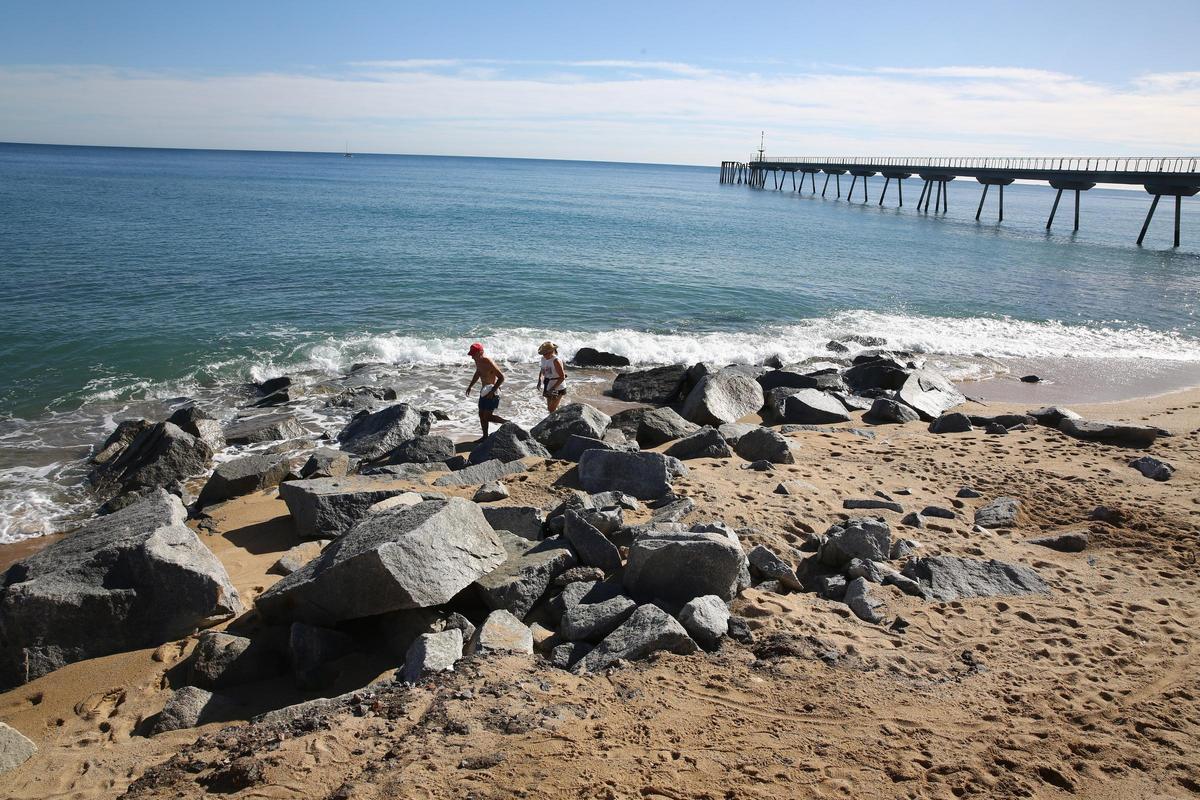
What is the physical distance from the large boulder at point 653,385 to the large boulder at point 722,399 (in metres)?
0.92

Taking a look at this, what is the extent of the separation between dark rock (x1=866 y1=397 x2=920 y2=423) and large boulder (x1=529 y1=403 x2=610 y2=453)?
515 centimetres

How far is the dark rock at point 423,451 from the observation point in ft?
35.2

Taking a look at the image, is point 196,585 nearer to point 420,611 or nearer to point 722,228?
point 420,611

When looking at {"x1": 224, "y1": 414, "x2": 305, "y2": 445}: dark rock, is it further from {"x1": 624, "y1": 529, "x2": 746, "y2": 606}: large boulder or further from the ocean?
{"x1": 624, "y1": 529, "x2": 746, "y2": 606}: large boulder

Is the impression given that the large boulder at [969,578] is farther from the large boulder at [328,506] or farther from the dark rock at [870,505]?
the large boulder at [328,506]

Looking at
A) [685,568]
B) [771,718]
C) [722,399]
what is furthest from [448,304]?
[771,718]

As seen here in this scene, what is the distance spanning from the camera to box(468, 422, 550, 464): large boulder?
10.2 m

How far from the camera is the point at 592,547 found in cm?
657

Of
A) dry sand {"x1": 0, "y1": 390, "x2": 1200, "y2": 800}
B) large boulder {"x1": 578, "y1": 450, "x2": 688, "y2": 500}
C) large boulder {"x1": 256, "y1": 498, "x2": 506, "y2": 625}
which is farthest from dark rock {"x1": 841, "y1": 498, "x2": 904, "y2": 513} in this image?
large boulder {"x1": 256, "y1": 498, "x2": 506, "y2": 625}

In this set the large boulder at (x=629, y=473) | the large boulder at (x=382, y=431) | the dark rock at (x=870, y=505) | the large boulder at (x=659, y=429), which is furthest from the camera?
the large boulder at (x=659, y=429)

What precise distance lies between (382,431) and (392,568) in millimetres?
6436

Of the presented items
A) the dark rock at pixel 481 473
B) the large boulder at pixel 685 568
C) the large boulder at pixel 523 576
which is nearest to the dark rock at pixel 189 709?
the large boulder at pixel 523 576

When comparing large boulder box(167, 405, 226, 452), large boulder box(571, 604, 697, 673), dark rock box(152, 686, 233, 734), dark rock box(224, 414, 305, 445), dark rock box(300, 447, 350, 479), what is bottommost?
dark rock box(224, 414, 305, 445)

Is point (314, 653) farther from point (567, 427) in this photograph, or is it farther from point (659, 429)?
point (659, 429)
